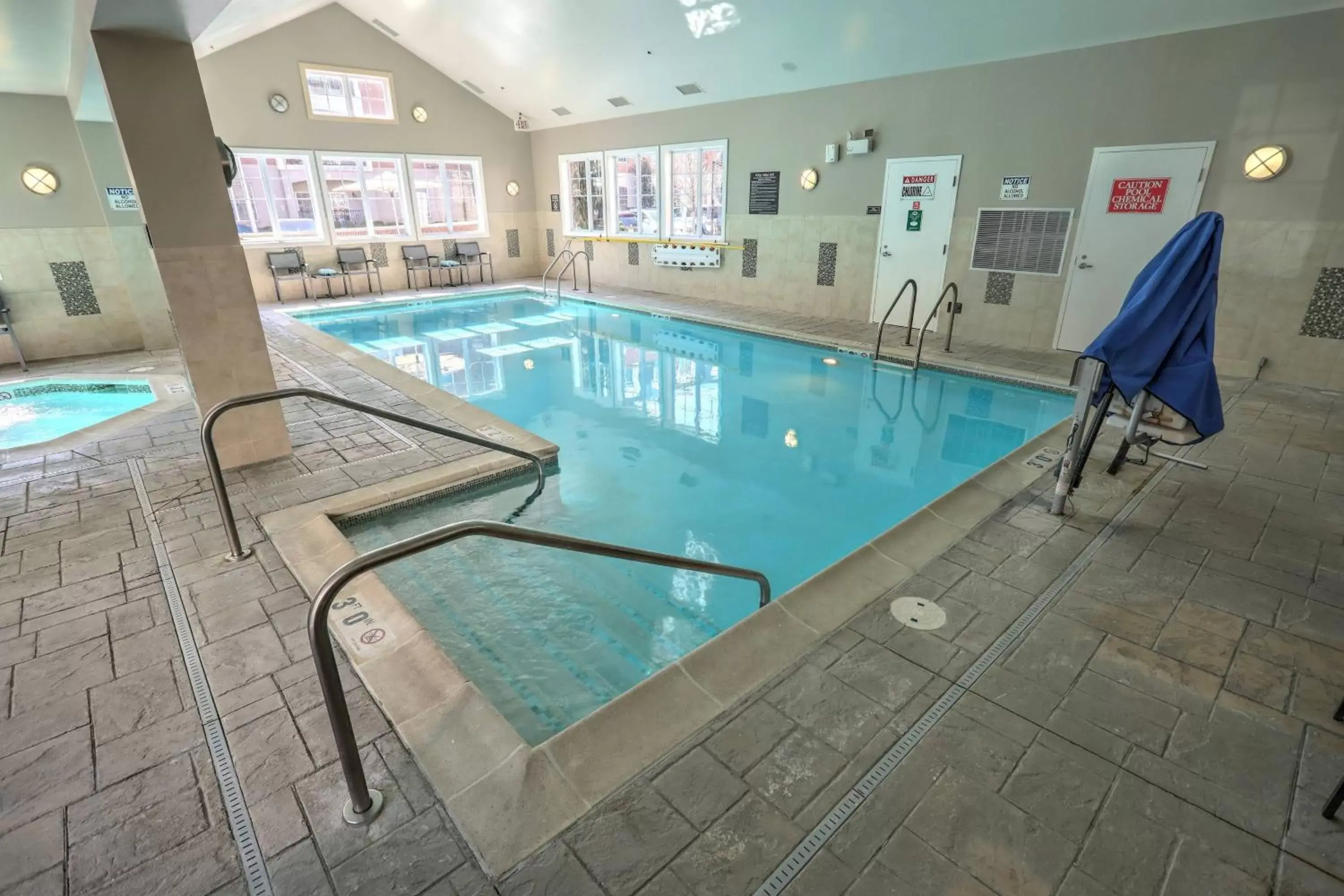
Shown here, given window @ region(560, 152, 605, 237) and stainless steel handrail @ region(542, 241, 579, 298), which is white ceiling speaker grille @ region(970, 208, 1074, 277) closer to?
stainless steel handrail @ region(542, 241, 579, 298)

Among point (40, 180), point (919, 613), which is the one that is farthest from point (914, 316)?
point (40, 180)

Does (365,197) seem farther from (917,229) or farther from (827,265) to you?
(917,229)

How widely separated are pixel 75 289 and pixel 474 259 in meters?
6.19

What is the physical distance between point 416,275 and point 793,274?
6.78 metres

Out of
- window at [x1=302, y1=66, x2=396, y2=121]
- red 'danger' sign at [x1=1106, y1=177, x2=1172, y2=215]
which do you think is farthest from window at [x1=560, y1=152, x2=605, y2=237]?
red 'danger' sign at [x1=1106, y1=177, x2=1172, y2=215]

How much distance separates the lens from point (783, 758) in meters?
1.82

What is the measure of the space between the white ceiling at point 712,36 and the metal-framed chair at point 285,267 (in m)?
2.63

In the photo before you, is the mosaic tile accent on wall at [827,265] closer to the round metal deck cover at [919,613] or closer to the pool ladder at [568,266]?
the pool ladder at [568,266]

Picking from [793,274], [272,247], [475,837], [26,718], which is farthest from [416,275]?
[475,837]

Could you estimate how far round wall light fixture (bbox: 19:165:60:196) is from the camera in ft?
19.0

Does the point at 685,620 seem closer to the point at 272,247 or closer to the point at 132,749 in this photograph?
the point at 132,749

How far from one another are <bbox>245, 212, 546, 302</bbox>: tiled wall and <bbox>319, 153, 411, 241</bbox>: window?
0.26m

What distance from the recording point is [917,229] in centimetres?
720

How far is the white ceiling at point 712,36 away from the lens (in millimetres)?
5270
